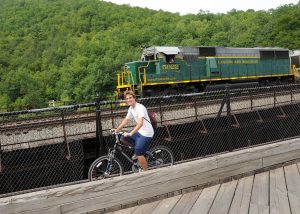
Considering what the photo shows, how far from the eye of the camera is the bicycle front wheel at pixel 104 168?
6.09 meters

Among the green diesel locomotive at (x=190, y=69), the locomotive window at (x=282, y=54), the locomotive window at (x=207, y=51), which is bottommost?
the green diesel locomotive at (x=190, y=69)

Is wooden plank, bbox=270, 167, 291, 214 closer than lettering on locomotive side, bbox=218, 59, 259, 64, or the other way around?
wooden plank, bbox=270, 167, 291, 214

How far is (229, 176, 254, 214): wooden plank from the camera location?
3812 mm

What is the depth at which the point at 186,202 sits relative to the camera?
13.6 ft

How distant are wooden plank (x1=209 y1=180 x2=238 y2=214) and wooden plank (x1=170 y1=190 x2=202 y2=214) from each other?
0.82 feet

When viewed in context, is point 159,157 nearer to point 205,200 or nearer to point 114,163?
point 114,163

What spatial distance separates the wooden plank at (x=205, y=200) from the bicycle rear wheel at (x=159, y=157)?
210cm

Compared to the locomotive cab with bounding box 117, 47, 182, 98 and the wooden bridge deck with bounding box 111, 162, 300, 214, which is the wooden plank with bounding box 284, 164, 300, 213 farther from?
the locomotive cab with bounding box 117, 47, 182, 98

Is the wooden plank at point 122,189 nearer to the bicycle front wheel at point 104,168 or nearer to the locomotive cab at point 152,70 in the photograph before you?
the bicycle front wheel at point 104,168

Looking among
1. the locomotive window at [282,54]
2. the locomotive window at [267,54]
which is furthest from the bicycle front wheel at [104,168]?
the locomotive window at [282,54]

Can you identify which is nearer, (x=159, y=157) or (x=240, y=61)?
(x=159, y=157)

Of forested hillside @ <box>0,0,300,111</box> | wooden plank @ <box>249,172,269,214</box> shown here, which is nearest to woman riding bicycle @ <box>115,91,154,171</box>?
wooden plank @ <box>249,172,269,214</box>

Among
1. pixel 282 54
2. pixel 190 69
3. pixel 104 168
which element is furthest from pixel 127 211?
pixel 282 54

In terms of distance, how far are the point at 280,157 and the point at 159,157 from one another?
92.3 inches
